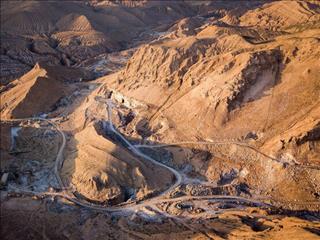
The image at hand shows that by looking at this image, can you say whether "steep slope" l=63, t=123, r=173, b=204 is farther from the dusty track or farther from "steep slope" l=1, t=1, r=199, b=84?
"steep slope" l=1, t=1, r=199, b=84

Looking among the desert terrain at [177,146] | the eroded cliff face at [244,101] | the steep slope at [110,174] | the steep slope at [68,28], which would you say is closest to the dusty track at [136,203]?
the desert terrain at [177,146]

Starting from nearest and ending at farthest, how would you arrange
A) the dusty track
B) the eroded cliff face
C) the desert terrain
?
the desert terrain → the dusty track → the eroded cliff face

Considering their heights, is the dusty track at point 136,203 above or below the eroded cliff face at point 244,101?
below

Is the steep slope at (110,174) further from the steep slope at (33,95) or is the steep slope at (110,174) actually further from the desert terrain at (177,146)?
the steep slope at (33,95)

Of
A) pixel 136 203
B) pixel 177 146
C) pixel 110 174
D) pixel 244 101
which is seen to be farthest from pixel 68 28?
pixel 136 203

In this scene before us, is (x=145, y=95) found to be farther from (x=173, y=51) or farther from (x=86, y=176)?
(x=86, y=176)

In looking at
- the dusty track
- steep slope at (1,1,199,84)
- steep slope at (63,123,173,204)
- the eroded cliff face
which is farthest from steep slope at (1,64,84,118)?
steep slope at (1,1,199,84)

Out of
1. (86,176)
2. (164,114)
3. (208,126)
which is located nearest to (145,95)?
(164,114)

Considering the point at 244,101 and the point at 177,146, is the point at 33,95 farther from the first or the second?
the point at 244,101
